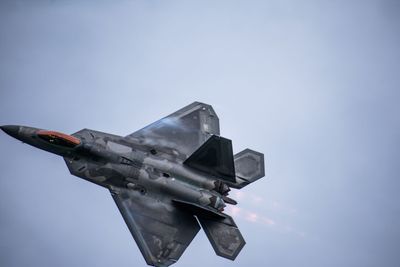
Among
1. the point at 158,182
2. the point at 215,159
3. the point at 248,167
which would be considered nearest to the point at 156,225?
the point at 158,182

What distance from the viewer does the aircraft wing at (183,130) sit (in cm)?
3341

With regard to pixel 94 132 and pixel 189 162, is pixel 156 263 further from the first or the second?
pixel 94 132

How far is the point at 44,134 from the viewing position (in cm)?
2983

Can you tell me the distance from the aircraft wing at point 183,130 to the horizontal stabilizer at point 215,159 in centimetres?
158

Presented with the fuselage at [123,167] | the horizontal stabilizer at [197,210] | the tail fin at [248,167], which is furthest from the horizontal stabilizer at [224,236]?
the tail fin at [248,167]

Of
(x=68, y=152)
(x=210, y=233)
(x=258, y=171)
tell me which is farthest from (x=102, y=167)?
(x=258, y=171)

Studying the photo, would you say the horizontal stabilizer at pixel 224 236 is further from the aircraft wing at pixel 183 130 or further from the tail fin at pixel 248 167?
the aircraft wing at pixel 183 130

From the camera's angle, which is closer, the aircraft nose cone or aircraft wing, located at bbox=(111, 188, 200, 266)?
aircraft wing, located at bbox=(111, 188, 200, 266)

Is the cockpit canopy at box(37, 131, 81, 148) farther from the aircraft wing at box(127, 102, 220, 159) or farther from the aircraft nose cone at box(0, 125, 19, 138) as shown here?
the aircraft wing at box(127, 102, 220, 159)

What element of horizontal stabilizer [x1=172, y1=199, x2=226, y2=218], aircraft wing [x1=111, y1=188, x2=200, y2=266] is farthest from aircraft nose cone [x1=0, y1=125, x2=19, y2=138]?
horizontal stabilizer [x1=172, y1=199, x2=226, y2=218]

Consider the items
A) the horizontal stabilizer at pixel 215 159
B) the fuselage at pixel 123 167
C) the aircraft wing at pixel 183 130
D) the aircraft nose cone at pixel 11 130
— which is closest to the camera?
the aircraft nose cone at pixel 11 130

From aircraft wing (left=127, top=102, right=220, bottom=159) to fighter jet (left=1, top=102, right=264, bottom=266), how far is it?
34.6 inches

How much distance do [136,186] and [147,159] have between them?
2.01 metres

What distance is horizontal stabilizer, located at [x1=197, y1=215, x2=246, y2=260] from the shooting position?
3034 cm
